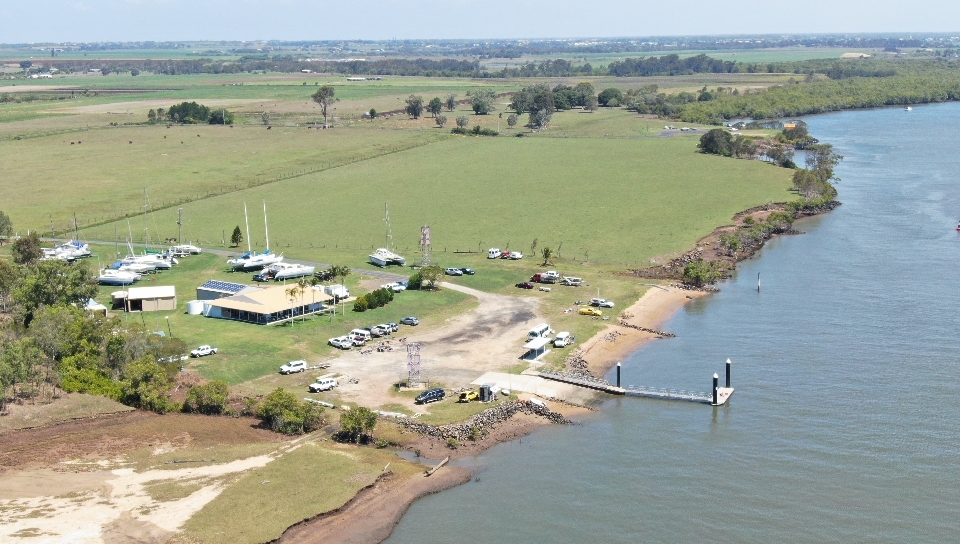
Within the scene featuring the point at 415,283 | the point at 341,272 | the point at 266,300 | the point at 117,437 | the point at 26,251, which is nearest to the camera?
the point at 117,437

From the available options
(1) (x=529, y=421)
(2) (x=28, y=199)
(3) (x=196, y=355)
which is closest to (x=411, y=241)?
(3) (x=196, y=355)

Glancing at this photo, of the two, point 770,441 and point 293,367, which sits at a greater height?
point 293,367

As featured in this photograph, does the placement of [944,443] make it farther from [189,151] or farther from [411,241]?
[189,151]

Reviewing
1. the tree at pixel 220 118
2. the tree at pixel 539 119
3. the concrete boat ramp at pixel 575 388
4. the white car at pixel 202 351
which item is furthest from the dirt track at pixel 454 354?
the tree at pixel 220 118

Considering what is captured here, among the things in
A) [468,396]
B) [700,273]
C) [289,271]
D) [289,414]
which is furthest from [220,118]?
[289,414]

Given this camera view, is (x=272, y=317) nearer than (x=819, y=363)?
No

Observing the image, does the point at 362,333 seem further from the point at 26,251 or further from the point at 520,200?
the point at 520,200

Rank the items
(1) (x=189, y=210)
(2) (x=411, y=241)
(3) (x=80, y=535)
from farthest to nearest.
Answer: (1) (x=189, y=210)
(2) (x=411, y=241)
(3) (x=80, y=535)

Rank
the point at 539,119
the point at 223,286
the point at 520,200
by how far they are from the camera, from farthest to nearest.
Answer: the point at 539,119, the point at 520,200, the point at 223,286
